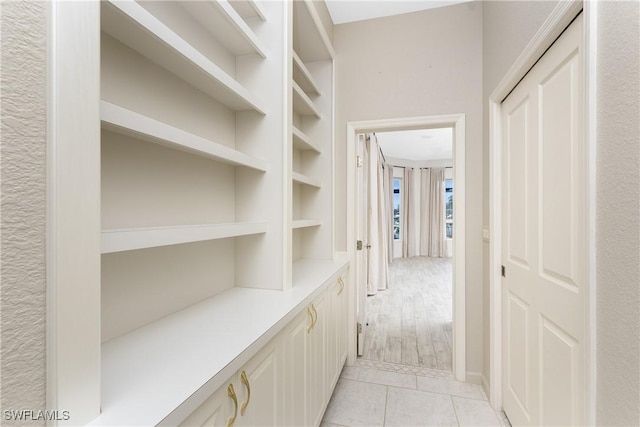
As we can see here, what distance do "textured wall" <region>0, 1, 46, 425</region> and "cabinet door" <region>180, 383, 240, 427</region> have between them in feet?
0.97

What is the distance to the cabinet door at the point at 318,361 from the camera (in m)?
1.45

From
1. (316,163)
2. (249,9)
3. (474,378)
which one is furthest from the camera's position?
(316,163)

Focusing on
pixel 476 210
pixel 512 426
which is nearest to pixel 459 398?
pixel 512 426

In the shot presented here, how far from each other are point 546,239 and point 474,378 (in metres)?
1.39

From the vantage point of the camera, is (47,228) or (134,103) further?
(134,103)

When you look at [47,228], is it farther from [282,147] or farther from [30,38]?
[282,147]

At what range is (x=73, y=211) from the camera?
524mm

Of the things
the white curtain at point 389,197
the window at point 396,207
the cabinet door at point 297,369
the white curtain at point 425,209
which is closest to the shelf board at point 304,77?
the cabinet door at point 297,369

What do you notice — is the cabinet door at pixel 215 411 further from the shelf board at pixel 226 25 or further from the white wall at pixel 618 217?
the shelf board at pixel 226 25

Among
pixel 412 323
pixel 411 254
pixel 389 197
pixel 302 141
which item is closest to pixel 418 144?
pixel 389 197

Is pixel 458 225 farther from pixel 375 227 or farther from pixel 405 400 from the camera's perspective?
pixel 375 227

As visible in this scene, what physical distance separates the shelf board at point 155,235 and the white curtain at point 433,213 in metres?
7.53

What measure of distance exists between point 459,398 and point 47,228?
2441 millimetres

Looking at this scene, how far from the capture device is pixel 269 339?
97 centimetres
